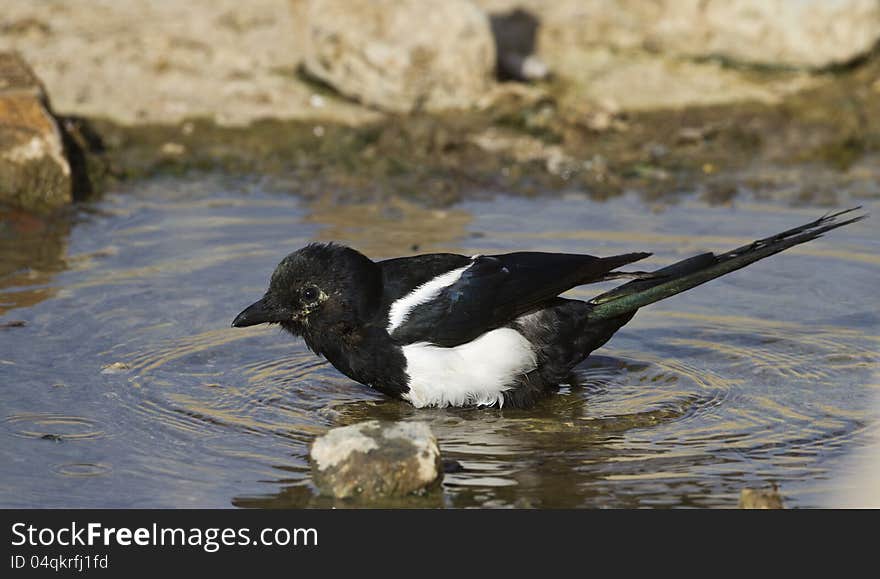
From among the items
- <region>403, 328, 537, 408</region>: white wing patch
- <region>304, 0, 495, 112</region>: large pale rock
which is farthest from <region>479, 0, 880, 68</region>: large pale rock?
<region>403, 328, 537, 408</region>: white wing patch

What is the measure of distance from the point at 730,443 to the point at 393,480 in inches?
57.1

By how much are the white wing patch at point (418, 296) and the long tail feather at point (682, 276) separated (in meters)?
0.65

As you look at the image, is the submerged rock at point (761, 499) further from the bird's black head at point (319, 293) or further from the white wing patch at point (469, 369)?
the bird's black head at point (319, 293)

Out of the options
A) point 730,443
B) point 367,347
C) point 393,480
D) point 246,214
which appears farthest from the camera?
point 246,214

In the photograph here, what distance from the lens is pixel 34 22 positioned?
10.8 meters

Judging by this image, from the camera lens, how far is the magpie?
592 centimetres

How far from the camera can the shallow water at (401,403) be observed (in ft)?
16.7

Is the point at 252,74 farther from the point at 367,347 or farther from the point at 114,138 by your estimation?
the point at 367,347

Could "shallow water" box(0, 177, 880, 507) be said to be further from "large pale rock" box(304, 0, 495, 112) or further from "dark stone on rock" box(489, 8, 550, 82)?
"dark stone on rock" box(489, 8, 550, 82)

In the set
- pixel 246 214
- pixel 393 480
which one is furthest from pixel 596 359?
pixel 246 214

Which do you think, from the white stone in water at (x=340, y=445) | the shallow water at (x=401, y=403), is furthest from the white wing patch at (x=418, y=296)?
the white stone in water at (x=340, y=445)

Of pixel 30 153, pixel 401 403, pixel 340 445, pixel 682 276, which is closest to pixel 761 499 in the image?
pixel 340 445

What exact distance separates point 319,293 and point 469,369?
0.72 meters
